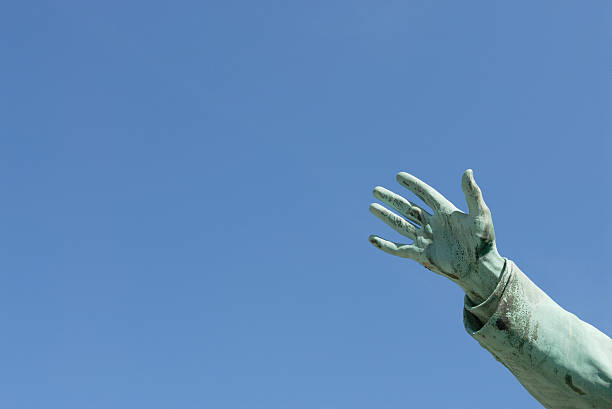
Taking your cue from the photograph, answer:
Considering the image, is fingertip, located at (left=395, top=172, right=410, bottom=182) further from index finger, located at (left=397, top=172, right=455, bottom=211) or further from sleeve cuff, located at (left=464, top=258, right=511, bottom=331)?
sleeve cuff, located at (left=464, top=258, right=511, bottom=331)

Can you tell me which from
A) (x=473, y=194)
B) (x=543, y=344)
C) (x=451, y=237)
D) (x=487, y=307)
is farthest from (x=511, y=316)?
(x=473, y=194)

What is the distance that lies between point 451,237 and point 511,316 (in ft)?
3.22

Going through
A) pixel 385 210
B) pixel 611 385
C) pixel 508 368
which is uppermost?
pixel 385 210

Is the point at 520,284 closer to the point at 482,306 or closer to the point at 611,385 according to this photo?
the point at 482,306

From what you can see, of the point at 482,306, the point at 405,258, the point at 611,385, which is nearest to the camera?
the point at 611,385

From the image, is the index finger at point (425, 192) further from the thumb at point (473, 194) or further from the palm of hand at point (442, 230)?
the thumb at point (473, 194)

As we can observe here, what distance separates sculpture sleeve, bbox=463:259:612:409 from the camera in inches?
304

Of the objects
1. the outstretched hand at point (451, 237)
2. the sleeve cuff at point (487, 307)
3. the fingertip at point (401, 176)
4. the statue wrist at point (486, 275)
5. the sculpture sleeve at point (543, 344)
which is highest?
the fingertip at point (401, 176)

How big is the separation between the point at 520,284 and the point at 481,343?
69 cm

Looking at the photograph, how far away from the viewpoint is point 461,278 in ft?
27.3

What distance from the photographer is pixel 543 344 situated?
7844mm

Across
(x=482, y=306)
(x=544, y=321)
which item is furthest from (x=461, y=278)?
(x=544, y=321)

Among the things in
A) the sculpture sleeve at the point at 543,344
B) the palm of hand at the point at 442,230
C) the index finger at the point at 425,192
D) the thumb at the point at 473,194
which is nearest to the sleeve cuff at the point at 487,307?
the sculpture sleeve at the point at 543,344

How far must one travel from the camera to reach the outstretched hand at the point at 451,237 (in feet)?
26.7
